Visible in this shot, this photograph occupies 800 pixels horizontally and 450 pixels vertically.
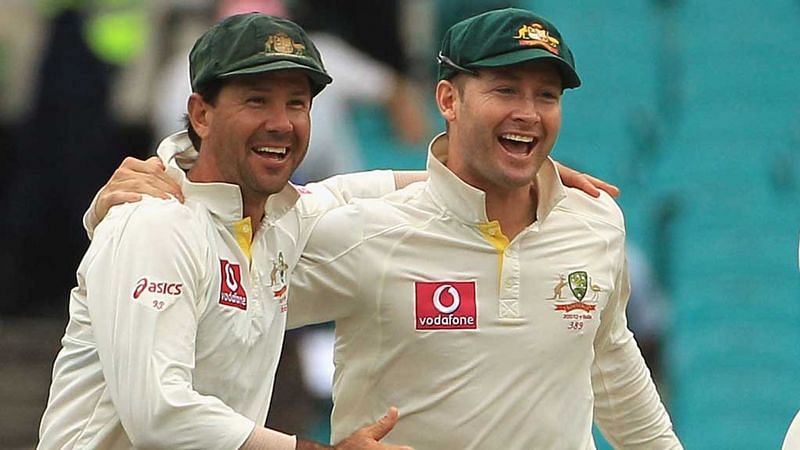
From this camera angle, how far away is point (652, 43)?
1033 centimetres

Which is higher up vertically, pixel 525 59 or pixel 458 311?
pixel 525 59

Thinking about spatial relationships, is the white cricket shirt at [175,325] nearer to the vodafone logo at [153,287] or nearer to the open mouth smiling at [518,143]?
the vodafone logo at [153,287]

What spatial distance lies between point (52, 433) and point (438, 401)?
3.11 ft

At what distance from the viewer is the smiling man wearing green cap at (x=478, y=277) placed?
4.75 meters

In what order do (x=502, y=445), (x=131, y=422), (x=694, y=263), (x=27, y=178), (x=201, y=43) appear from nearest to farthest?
(x=131, y=422)
(x=201, y=43)
(x=502, y=445)
(x=27, y=178)
(x=694, y=263)

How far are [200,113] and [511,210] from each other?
879mm

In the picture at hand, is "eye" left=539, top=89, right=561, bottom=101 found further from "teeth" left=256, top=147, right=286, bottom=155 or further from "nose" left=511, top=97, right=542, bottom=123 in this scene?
"teeth" left=256, top=147, right=286, bottom=155

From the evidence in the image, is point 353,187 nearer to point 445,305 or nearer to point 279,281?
point 445,305

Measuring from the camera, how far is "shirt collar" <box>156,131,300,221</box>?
4.36 m

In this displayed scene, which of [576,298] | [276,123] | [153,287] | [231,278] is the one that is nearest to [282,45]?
[276,123]

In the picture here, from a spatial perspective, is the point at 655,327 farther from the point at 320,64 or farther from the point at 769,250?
the point at 320,64

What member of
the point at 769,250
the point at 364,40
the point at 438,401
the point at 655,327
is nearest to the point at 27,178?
the point at 364,40

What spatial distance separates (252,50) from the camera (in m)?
4.31

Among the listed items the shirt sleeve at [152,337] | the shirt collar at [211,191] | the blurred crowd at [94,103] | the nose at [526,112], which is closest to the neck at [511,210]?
the nose at [526,112]
